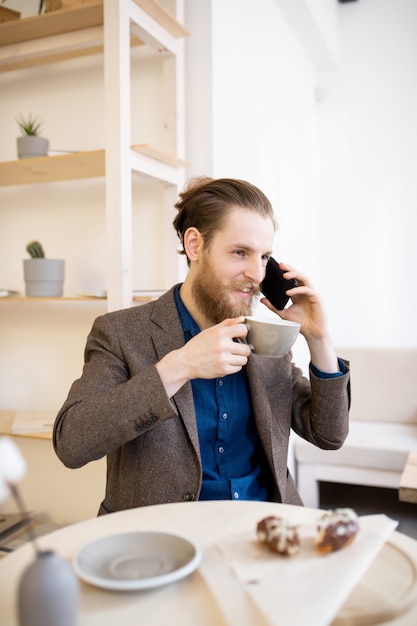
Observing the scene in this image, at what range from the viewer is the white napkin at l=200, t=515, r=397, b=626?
637 mm

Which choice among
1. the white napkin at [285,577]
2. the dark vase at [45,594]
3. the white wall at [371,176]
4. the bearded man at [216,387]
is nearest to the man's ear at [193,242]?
the bearded man at [216,387]

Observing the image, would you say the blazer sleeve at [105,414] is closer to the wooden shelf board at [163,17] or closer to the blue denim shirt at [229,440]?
the blue denim shirt at [229,440]

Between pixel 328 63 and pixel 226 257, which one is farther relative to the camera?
pixel 328 63

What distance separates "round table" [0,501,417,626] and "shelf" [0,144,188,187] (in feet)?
4.16

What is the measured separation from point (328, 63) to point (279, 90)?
83 centimetres

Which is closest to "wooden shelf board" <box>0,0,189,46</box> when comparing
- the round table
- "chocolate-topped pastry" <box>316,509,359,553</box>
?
the round table

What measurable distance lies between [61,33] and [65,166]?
1.60 ft

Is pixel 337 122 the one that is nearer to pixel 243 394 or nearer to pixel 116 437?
pixel 243 394

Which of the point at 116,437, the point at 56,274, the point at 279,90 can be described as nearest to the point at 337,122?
the point at 279,90

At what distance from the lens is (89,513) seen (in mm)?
2318

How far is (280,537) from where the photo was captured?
769 mm

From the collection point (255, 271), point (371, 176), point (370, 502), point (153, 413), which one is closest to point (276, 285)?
point (255, 271)

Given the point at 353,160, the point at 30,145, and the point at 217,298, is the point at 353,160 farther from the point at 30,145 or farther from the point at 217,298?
the point at 217,298

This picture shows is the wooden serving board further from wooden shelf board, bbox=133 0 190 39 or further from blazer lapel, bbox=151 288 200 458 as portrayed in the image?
A: wooden shelf board, bbox=133 0 190 39
